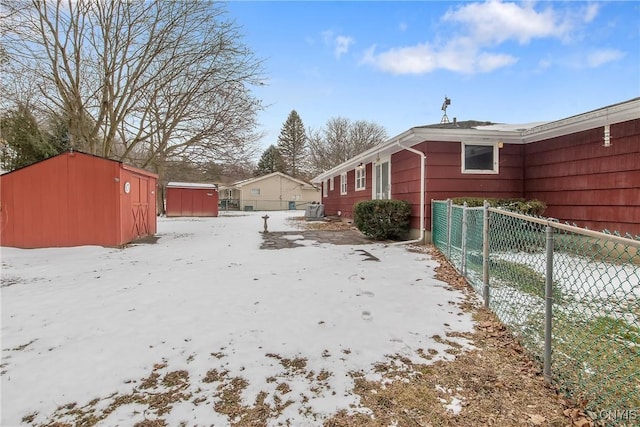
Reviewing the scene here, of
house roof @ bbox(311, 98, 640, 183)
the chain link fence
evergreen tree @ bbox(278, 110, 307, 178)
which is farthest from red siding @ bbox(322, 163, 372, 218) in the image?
evergreen tree @ bbox(278, 110, 307, 178)

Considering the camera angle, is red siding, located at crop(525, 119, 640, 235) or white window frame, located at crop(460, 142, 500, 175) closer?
red siding, located at crop(525, 119, 640, 235)

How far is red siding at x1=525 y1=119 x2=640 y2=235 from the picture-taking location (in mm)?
5574

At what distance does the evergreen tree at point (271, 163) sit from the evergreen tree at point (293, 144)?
685mm

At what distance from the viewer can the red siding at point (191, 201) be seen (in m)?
22.2

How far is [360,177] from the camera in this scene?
511 inches

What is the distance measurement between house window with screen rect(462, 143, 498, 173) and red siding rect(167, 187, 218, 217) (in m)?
18.7

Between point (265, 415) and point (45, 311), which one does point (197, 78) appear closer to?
point (45, 311)

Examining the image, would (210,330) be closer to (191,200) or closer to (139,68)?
(139,68)

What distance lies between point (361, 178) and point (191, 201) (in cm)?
1432

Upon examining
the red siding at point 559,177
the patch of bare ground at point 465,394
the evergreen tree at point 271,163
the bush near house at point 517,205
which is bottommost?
the patch of bare ground at point 465,394

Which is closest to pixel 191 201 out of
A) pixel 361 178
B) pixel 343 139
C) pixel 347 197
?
pixel 347 197

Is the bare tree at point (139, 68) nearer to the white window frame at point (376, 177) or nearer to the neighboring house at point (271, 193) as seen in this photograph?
the white window frame at point (376, 177)

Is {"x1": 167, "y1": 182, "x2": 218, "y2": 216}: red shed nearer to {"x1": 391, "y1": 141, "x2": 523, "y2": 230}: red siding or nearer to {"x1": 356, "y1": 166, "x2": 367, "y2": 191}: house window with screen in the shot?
{"x1": 356, "y1": 166, "x2": 367, "y2": 191}: house window with screen

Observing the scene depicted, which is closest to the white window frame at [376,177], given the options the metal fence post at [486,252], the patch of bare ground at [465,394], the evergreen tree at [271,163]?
the metal fence post at [486,252]
